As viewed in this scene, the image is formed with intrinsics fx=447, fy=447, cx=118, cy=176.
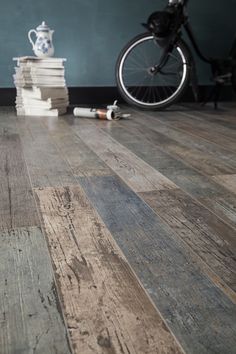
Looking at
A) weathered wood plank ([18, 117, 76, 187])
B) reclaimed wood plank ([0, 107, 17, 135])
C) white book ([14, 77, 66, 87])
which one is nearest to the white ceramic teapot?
white book ([14, 77, 66, 87])

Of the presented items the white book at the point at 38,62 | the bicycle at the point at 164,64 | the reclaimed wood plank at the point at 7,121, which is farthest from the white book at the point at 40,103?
the bicycle at the point at 164,64

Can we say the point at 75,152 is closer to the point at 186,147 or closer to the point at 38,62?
the point at 186,147

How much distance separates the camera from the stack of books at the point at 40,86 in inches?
124

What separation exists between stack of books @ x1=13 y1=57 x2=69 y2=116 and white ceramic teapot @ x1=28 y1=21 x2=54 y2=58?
79 millimetres

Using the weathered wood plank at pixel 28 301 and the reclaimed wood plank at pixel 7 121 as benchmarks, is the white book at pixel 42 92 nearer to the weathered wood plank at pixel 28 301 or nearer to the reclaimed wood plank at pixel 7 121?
the reclaimed wood plank at pixel 7 121

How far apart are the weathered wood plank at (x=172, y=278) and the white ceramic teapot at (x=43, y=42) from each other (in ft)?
6.59

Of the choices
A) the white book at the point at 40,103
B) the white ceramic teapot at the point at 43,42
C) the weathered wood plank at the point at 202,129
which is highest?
the white ceramic teapot at the point at 43,42

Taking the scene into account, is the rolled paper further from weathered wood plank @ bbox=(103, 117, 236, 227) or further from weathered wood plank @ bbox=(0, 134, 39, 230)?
weathered wood plank @ bbox=(0, 134, 39, 230)

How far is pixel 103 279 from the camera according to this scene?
98cm

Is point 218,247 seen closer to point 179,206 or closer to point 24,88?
point 179,206

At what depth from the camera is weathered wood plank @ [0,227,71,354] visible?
777 mm

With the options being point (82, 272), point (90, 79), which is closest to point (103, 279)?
point (82, 272)

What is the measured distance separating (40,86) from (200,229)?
220cm

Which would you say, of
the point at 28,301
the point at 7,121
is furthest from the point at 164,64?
the point at 28,301
